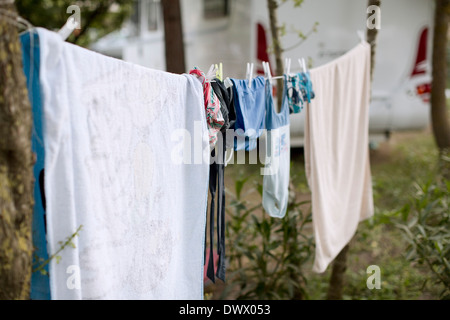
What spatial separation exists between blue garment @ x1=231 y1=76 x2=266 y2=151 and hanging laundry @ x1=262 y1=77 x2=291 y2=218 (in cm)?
6

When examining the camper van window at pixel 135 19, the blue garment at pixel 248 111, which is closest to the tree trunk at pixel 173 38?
the blue garment at pixel 248 111

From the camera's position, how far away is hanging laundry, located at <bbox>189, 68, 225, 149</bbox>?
1730 millimetres

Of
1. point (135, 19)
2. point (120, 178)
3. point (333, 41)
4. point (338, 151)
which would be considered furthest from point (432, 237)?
point (135, 19)

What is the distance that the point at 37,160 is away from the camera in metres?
1.28

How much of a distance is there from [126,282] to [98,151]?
A: 48cm

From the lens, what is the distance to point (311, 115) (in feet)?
8.07

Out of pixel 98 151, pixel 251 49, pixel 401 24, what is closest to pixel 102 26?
pixel 251 49

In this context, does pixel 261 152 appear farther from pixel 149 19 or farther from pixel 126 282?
pixel 149 19

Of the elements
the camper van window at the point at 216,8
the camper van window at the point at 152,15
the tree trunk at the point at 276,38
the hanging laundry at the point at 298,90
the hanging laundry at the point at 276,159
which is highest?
the camper van window at the point at 152,15

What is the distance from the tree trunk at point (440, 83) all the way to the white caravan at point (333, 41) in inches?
33.7

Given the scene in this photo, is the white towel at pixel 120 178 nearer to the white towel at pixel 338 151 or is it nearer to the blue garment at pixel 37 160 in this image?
the blue garment at pixel 37 160

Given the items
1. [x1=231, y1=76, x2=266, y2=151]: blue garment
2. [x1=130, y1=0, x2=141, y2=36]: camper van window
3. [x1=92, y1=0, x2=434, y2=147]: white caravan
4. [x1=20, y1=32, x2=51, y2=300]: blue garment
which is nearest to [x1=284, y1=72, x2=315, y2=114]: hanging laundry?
[x1=231, y1=76, x2=266, y2=151]: blue garment

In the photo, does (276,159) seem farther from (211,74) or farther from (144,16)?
(144,16)

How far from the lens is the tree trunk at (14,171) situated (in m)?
1.03
